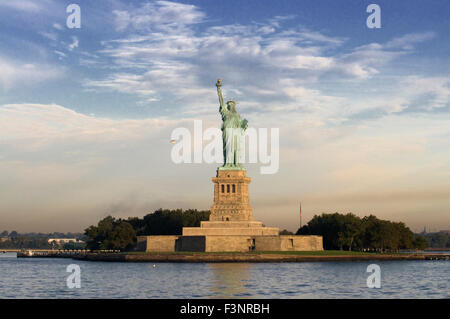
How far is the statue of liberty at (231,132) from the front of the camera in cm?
8750

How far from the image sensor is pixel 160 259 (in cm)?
8431

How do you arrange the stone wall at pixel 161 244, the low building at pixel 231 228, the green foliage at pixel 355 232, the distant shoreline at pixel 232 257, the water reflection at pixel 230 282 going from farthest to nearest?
the green foliage at pixel 355 232
the stone wall at pixel 161 244
the low building at pixel 231 228
the distant shoreline at pixel 232 257
the water reflection at pixel 230 282

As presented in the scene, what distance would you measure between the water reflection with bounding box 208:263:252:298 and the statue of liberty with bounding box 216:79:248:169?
23.0 m

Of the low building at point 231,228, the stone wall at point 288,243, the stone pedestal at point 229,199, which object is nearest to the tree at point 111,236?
the low building at point 231,228

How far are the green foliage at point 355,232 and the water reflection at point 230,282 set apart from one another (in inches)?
1454

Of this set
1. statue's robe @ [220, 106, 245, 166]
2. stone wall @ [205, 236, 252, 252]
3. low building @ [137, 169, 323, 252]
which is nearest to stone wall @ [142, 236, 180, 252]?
low building @ [137, 169, 323, 252]

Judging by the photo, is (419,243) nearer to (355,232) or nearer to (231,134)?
(355,232)

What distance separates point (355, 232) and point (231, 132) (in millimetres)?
27980

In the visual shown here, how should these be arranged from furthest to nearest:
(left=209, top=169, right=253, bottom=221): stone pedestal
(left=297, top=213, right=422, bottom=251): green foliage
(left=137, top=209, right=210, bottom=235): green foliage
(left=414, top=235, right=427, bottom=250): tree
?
(left=414, top=235, right=427, bottom=250): tree < (left=137, top=209, right=210, bottom=235): green foliage < (left=297, top=213, right=422, bottom=251): green foliage < (left=209, top=169, right=253, bottom=221): stone pedestal

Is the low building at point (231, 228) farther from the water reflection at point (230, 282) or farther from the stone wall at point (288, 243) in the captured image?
the water reflection at point (230, 282)

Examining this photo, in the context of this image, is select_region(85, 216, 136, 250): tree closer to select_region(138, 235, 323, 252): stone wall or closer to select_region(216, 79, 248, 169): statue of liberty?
select_region(138, 235, 323, 252): stone wall

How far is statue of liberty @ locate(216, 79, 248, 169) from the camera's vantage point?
287 ft

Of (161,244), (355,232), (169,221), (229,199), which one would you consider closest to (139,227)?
(169,221)
